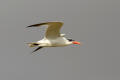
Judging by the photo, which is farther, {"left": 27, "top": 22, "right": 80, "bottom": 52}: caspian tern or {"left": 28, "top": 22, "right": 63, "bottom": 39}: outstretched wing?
{"left": 27, "top": 22, "right": 80, "bottom": 52}: caspian tern

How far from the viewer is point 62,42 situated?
92.0 ft

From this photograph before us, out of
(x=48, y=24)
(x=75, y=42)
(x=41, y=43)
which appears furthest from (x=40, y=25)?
(x=75, y=42)

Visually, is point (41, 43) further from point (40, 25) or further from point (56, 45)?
point (40, 25)

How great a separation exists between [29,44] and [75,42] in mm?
3525

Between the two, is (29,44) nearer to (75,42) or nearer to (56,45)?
(56,45)

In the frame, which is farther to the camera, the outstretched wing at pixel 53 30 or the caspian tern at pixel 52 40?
the caspian tern at pixel 52 40

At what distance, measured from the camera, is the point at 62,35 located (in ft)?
91.1

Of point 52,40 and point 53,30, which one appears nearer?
point 53,30

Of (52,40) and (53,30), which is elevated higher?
(53,30)

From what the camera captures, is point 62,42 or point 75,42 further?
point 75,42

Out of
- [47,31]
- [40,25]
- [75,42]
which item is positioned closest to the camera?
[40,25]

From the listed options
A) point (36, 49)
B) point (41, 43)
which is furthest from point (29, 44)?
point (36, 49)

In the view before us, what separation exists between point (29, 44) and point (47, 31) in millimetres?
1392

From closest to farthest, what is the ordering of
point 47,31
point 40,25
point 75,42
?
point 40,25
point 47,31
point 75,42
